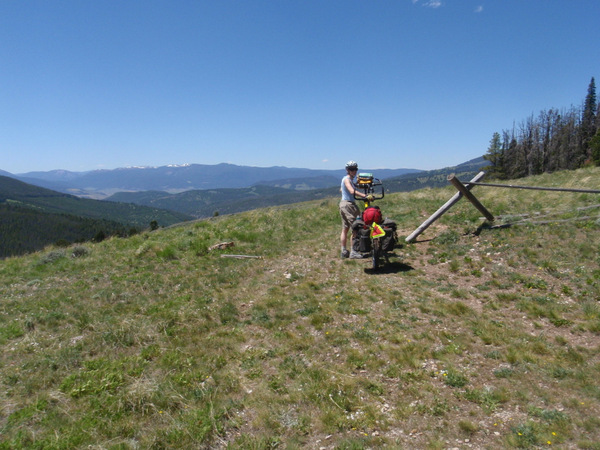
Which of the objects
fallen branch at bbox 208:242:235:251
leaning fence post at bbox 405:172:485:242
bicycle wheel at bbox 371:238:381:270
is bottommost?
fallen branch at bbox 208:242:235:251

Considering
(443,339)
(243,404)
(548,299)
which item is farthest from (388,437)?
(548,299)

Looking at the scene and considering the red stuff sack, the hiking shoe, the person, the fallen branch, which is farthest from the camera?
the fallen branch

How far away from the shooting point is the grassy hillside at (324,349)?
422 cm

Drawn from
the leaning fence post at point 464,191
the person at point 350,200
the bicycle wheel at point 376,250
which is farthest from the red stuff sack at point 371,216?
Answer: the leaning fence post at point 464,191

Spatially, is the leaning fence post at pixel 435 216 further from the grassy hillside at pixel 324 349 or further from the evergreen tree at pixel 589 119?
the evergreen tree at pixel 589 119

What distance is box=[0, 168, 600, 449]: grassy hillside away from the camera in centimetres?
422

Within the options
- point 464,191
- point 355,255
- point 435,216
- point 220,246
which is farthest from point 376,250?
point 220,246

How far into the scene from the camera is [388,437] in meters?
4.05

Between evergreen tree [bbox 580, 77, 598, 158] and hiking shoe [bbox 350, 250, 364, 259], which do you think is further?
evergreen tree [bbox 580, 77, 598, 158]

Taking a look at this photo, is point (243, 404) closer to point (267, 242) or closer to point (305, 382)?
point (305, 382)

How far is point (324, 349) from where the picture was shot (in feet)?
20.6

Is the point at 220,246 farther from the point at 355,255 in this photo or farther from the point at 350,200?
the point at 350,200

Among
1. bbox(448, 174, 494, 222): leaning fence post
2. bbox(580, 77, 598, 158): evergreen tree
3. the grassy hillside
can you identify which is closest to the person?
the grassy hillside

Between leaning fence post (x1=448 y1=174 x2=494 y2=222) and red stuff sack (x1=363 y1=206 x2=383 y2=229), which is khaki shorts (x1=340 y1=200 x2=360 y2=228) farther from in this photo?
leaning fence post (x1=448 y1=174 x2=494 y2=222)
